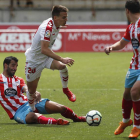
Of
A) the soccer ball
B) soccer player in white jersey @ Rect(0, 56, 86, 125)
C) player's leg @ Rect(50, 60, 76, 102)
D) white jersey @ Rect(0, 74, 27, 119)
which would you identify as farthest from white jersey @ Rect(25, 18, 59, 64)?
the soccer ball

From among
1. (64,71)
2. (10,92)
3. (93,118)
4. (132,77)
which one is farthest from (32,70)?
(132,77)

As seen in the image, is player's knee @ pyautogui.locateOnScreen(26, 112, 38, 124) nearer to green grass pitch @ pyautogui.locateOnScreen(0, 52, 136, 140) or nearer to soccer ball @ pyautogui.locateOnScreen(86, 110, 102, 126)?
green grass pitch @ pyautogui.locateOnScreen(0, 52, 136, 140)

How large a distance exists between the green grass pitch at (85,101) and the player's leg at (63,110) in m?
0.21

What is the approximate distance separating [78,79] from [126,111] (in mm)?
7058

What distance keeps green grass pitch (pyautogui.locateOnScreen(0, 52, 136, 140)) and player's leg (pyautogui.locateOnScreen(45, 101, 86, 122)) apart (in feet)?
0.69

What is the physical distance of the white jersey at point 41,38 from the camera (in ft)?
21.4

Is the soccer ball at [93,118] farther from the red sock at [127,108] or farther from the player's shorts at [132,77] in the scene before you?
the player's shorts at [132,77]

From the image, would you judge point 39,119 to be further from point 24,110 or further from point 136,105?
point 136,105

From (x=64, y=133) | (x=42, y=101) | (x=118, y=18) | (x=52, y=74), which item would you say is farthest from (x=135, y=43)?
(x=118, y=18)

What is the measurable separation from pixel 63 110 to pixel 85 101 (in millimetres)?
2174

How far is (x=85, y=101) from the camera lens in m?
8.77

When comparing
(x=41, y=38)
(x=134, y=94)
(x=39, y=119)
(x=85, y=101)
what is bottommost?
(x=85, y=101)

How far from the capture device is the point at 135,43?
556 centimetres

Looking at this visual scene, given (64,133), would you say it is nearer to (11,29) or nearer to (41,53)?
(41,53)
